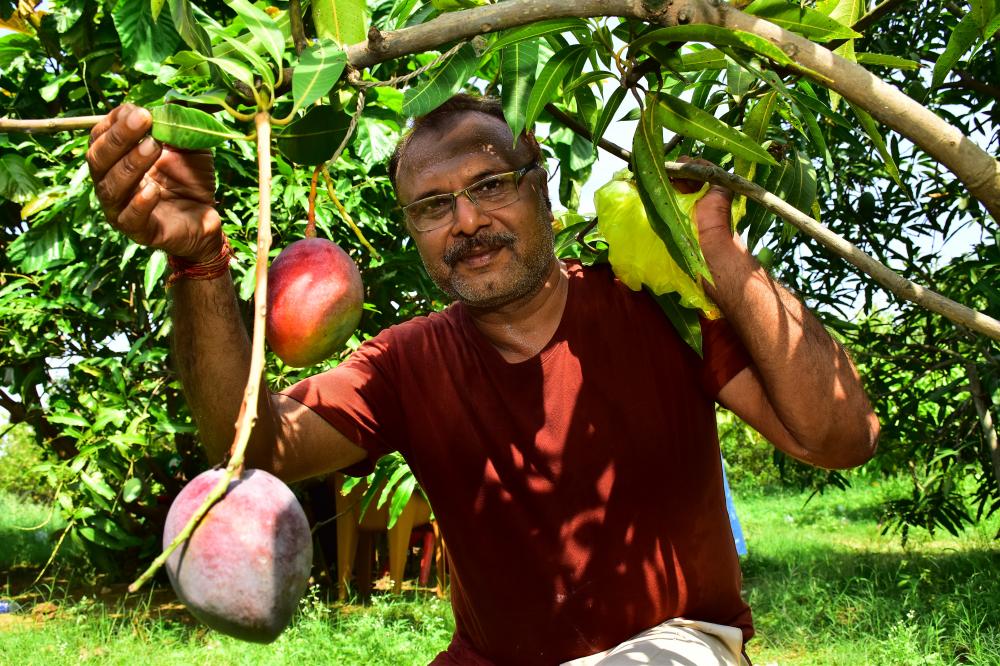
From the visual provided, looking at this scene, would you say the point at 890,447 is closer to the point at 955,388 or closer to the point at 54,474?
the point at 955,388

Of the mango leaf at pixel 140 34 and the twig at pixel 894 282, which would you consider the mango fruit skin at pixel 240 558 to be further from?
the mango leaf at pixel 140 34

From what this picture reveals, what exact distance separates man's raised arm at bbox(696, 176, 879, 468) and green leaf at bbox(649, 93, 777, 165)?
14.5 inches

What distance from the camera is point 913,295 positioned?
102 cm

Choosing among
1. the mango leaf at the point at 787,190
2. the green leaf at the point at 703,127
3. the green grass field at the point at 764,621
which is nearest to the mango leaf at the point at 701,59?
the green leaf at the point at 703,127

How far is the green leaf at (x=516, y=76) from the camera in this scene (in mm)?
1260

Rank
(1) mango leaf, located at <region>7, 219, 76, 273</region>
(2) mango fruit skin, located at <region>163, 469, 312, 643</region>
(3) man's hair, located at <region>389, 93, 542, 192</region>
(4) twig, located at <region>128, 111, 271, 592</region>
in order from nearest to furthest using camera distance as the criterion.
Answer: (4) twig, located at <region>128, 111, 271, 592</region>
(2) mango fruit skin, located at <region>163, 469, 312, 643</region>
(3) man's hair, located at <region>389, 93, 542, 192</region>
(1) mango leaf, located at <region>7, 219, 76, 273</region>

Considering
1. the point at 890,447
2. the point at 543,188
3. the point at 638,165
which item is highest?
the point at 543,188

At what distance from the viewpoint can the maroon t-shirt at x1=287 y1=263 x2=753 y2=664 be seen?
1.71 metres

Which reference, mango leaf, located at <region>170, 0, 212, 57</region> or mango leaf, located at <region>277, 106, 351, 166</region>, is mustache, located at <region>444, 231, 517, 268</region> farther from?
mango leaf, located at <region>170, 0, 212, 57</region>

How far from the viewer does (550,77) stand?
1134mm

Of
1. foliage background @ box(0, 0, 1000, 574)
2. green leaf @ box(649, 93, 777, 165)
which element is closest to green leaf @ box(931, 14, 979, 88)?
green leaf @ box(649, 93, 777, 165)

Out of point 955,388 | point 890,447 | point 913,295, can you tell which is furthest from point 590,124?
point 890,447

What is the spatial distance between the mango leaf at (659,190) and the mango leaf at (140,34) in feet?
3.04

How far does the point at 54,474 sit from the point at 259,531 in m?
3.11
